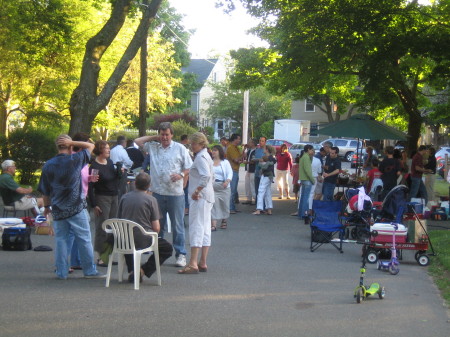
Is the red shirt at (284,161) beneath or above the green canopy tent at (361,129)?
beneath


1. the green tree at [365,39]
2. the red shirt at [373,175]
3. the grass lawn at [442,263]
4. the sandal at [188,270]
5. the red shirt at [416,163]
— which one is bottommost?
the grass lawn at [442,263]

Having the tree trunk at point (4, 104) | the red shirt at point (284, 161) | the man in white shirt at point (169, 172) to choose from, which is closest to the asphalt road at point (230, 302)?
the man in white shirt at point (169, 172)

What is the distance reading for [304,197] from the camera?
Answer: 1712 centimetres

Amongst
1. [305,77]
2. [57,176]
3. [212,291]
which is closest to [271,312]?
[212,291]

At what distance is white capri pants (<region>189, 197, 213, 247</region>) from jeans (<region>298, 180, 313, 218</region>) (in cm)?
738

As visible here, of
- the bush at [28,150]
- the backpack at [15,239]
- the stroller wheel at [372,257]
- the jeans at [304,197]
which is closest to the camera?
the stroller wheel at [372,257]

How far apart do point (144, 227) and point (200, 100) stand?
7091 cm

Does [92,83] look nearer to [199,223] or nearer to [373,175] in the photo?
[373,175]

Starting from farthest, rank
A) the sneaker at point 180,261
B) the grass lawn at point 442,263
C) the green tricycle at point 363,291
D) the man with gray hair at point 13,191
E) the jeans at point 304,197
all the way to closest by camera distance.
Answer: the jeans at point 304,197
the man with gray hair at point 13,191
the sneaker at point 180,261
the grass lawn at point 442,263
the green tricycle at point 363,291

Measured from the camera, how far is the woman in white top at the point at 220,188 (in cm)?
1429

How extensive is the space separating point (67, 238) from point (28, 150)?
45.5 ft

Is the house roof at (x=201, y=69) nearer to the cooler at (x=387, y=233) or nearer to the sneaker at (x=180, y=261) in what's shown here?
the cooler at (x=387, y=233)

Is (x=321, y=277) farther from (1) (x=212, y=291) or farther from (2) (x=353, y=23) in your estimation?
(2) (x=353, y=23)

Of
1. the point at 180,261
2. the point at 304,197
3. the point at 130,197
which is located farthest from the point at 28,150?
the point at 130,197
